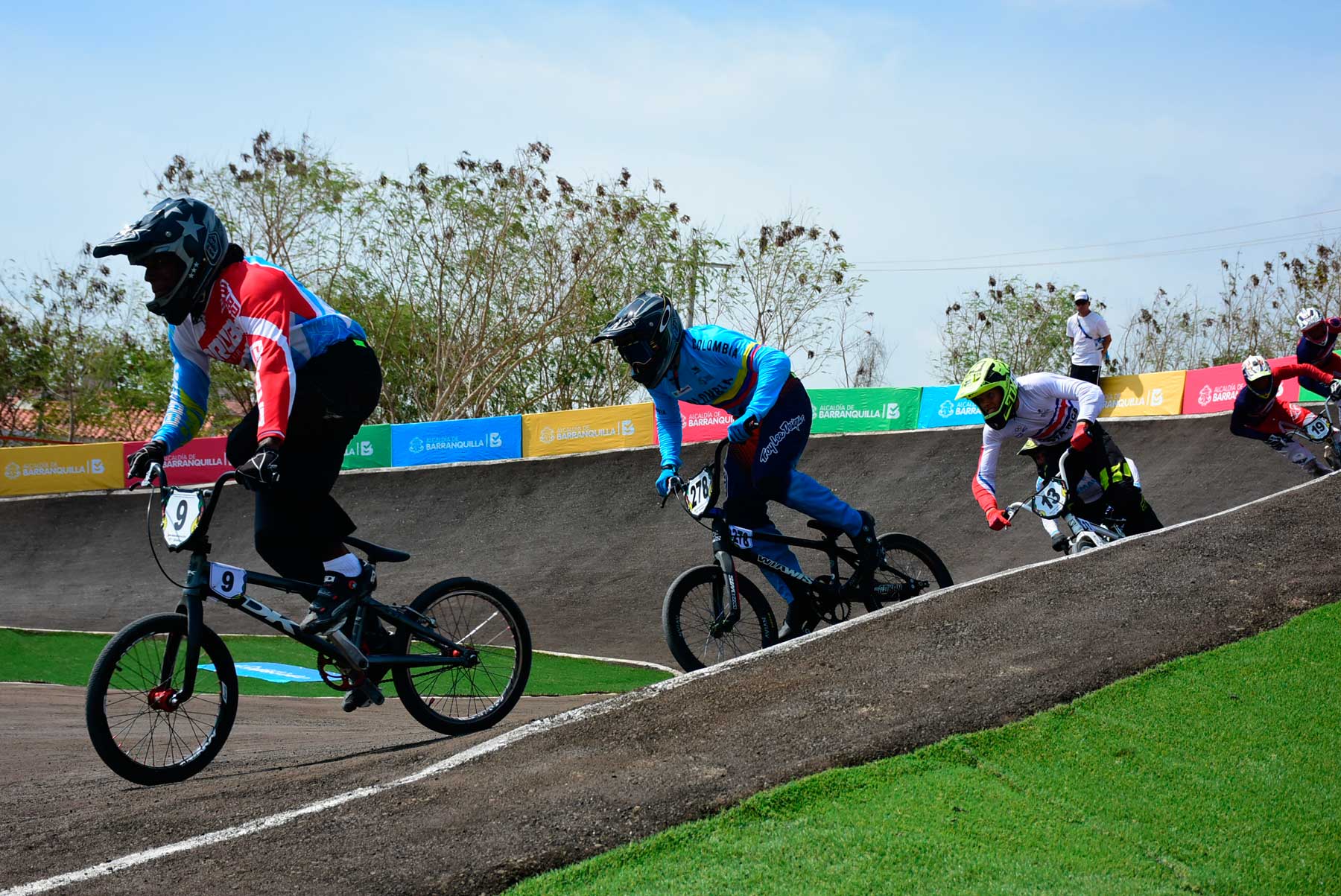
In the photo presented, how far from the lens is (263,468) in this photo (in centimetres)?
408

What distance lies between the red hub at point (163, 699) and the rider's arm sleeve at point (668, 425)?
2.96 m

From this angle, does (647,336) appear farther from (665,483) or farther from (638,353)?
(665,483)

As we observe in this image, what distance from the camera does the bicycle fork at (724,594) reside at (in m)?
5.98

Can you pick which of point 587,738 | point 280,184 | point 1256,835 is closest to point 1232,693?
point 1256,835

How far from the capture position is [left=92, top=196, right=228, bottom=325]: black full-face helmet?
4.30m

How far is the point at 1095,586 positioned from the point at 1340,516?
5.60ft

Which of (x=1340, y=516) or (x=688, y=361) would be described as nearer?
(x=1340, y=516)

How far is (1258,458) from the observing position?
13.6 meters

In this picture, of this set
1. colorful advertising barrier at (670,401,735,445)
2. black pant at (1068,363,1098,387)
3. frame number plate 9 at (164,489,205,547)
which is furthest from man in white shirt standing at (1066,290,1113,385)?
frame number plate 9 at (164,489,205,547)

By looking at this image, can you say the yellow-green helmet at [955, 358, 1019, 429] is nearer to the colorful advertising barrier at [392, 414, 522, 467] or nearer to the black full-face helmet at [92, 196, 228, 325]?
the black full-face helmet at [92, 196, 228, 325]

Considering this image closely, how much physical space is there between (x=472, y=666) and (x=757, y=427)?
6.74 feet

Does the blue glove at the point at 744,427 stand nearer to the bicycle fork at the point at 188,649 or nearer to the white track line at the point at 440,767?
the white track line at the point at 440,767

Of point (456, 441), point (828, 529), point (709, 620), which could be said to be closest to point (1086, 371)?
point (828, 529)

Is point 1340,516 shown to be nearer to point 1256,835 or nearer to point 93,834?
point 1256,835
